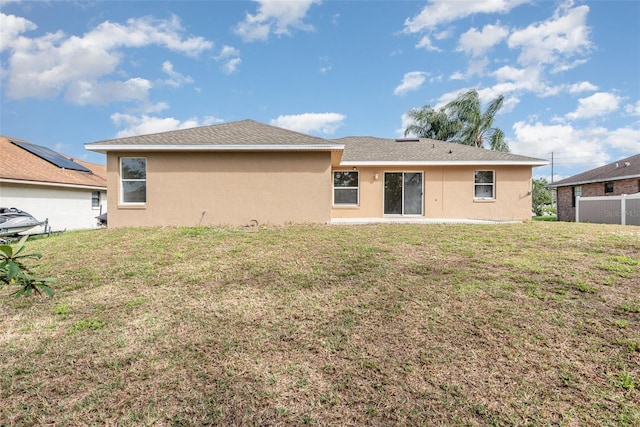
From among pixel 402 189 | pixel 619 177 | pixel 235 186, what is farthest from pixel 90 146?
pixel 619 177

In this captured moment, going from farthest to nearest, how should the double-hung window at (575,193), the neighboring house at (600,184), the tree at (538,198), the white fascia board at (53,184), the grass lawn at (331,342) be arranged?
the tree at (538,198)
the double-hung window at (575,193)
the neighboring house at (600,184)
the white fascia board at (53,184)
the grass lawn at (331,342)

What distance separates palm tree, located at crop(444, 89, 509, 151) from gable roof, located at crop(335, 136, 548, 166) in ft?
41.5

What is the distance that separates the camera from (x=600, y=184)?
19859mm

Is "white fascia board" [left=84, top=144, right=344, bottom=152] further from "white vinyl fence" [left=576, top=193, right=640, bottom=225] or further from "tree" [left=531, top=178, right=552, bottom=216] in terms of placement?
"tree" [left=531, top=178, right=552, bottom=216]

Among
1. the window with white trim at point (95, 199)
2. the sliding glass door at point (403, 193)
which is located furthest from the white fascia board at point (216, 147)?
the window with white trim at point (95, 199)

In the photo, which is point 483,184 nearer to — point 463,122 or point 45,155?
point 463,122

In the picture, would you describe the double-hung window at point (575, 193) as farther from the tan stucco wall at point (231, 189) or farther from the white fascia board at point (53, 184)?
the white fascia board at point (53, 184)

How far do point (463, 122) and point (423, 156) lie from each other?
15.8 metres

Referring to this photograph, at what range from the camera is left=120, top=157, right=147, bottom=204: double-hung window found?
10.3 meters

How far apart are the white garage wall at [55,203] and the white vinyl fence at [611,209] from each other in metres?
27.8

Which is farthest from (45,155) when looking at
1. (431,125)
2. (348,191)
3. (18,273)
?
(431,125)

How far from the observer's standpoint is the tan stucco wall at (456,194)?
12.9m

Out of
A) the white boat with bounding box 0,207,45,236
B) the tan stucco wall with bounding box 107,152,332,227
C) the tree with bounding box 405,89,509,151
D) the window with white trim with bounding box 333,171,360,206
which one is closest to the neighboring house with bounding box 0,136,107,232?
the white boat with bounding box 0,207,45,236

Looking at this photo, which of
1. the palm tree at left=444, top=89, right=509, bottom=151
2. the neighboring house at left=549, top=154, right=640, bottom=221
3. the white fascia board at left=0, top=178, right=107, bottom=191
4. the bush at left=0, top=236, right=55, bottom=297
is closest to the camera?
Result: the bush at left=0, top=236, right=55, bottom=297
